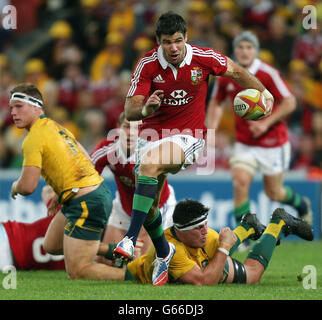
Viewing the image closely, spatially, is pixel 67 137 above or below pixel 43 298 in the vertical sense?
above

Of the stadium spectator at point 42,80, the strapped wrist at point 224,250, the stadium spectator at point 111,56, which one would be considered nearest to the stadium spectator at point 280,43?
the stadium spectator at point 111,56

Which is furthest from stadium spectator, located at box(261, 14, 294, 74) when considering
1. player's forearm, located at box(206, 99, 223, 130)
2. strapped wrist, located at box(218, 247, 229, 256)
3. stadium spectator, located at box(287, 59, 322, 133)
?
strapped wrist, located at box(218, 247, 229, 256)

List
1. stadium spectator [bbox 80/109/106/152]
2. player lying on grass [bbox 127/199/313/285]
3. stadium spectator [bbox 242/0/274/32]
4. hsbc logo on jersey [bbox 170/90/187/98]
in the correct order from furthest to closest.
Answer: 1. stadium spectator [bbox 242/0/274/32]
2. stadium spectator [bbox 80/109/106/152]
3. hsbc logo on jersey [bbox 170/90/187/98]
4. player lying on grass [bbox 127/199/313/285]

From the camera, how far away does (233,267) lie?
668 cm

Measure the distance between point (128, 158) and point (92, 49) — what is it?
796 centimetres

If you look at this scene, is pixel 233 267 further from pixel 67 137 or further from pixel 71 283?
pixel 67 137

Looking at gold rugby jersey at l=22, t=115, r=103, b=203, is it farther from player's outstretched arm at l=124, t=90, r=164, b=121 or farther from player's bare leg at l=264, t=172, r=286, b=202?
player's bare leg at l=264, t=172, r=286, b=202

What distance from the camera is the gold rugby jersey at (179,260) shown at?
6.53 meters

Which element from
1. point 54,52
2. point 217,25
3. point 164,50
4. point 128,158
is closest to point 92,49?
point 54,52

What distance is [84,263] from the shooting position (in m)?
7.06

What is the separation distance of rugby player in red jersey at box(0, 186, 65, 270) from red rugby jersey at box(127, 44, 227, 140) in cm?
179

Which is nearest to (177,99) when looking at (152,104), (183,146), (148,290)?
(183,146)

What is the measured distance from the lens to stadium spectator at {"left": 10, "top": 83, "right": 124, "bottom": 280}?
6922mm
